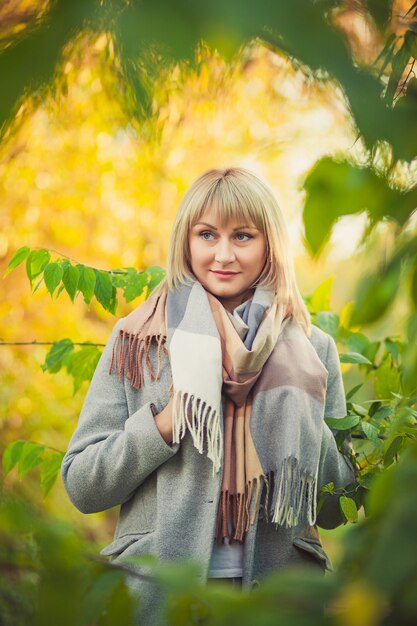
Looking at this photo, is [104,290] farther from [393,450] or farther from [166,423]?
[393,450]

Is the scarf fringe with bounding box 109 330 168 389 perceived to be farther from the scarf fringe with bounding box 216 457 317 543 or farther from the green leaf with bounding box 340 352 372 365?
the green leaf with bounding box 340 352 372 365

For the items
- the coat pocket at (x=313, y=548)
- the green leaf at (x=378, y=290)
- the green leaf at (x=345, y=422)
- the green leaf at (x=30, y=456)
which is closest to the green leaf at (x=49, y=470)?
the green leaf at (x=30, y=456)

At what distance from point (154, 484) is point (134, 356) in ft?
0.94

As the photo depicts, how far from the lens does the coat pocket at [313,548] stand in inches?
70.1

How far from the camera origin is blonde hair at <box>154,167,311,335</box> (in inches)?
71.9

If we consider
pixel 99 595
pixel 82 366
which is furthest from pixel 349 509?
pixel 99 595

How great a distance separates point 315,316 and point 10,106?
191cm

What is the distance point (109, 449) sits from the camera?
1.72 metres

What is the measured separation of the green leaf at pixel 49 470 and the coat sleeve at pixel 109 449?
331mm

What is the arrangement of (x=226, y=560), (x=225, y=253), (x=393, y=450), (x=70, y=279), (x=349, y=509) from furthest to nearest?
(x=70, y=279)
(x=225, y=253)
(x=226, y=560)
(x=349, y=509)
(x=393, y=450)

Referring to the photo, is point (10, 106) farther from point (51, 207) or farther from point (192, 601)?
point (51, 207)

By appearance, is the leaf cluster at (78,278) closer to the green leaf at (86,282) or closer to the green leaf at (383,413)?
the green leaf at (86,282)

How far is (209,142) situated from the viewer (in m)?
5.86

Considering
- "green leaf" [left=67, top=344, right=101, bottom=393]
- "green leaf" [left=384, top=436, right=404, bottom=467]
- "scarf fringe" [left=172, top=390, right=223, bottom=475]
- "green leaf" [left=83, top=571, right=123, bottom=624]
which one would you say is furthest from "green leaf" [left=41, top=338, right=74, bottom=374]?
"green leaf" [left=83, top=571, right=123, bottom=624]
